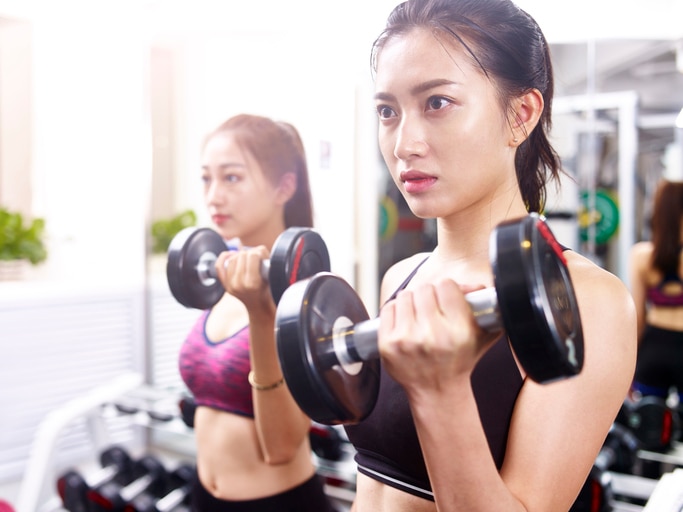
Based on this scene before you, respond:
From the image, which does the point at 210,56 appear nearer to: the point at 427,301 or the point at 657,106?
the point at 657,106

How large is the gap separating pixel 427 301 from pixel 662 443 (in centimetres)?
198

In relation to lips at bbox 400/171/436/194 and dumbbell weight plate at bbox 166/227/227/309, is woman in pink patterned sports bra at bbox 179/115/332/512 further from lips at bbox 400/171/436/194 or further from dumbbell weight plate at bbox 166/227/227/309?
lips at bbox 400/171/436/194

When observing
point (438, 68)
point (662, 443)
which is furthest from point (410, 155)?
point (662, 443)

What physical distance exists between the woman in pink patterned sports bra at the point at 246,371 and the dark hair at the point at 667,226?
5.75ft

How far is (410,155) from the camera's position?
3.31 feet

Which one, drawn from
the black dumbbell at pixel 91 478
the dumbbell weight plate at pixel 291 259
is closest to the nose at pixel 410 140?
the dumbbell weight plate at pixel 291 259

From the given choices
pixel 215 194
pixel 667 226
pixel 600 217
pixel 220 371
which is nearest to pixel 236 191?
pixel 215 194

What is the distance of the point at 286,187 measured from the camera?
70.8 inches

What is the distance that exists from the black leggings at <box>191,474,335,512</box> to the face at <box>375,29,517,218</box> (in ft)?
3.07

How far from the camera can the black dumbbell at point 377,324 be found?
696 millimetres

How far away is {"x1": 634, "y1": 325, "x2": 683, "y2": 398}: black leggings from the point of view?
9.49ft

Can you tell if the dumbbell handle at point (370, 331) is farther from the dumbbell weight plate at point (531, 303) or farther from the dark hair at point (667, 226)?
the dark hair at point (667, 226)

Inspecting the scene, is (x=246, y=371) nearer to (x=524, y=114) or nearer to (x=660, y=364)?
(x=524, y=114)

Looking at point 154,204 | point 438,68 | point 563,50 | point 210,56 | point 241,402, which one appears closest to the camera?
point 438,68
